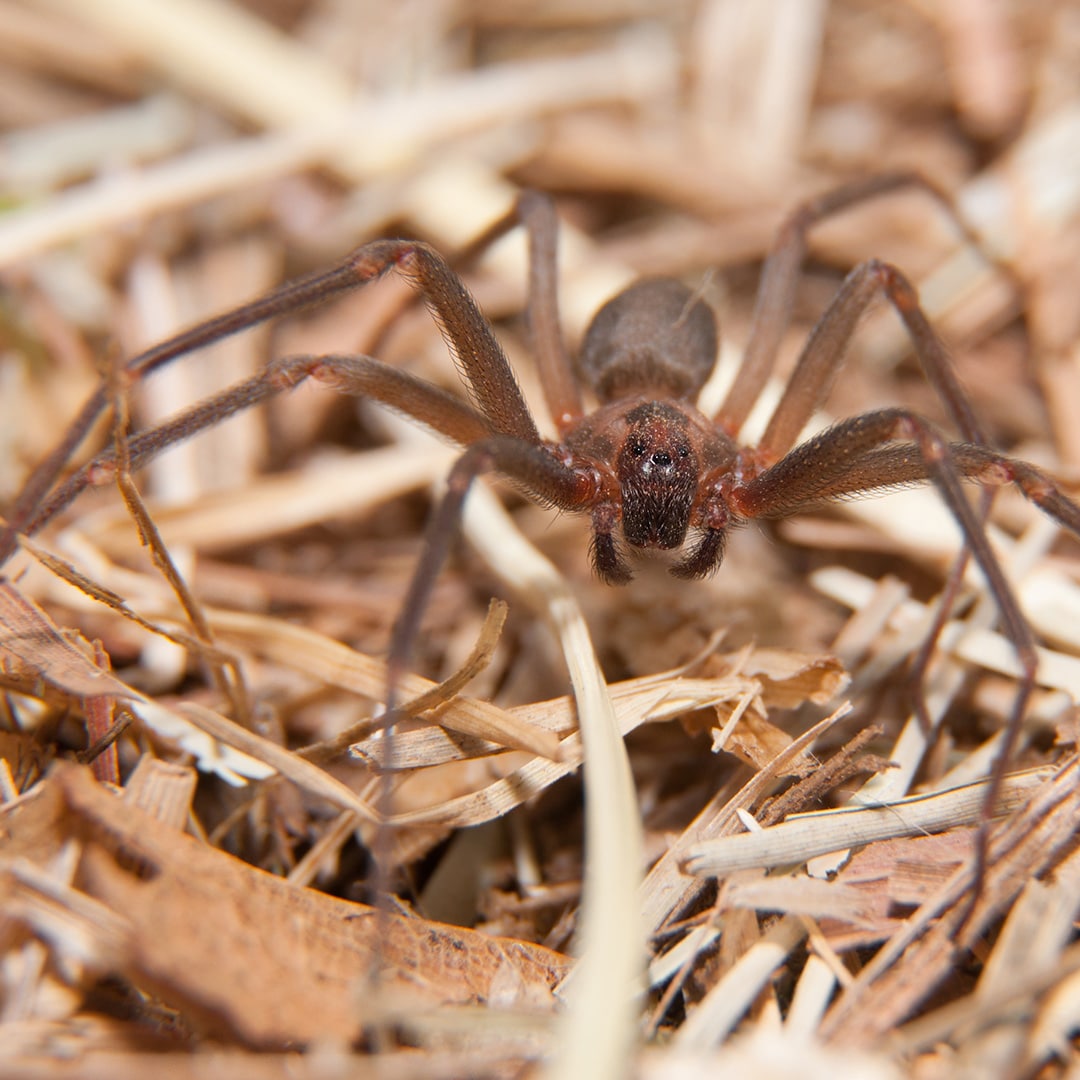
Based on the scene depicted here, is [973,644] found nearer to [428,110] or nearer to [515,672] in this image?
[515,672]

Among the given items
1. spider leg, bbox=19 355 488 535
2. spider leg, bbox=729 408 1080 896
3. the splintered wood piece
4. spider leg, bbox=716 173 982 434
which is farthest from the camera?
spider leg, bbox=716 173 982 434

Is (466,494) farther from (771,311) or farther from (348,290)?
(771,311)

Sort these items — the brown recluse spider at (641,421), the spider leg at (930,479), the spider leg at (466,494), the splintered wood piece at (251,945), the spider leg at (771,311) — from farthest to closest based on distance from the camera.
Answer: the spider leg at (771,311), the brown recluse spider at (641,421), the spider leg at (930,479), the spider leg at (466,494), the splintered wood piece at (251,945)

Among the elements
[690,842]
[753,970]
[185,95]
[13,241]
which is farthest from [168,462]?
[753,970]

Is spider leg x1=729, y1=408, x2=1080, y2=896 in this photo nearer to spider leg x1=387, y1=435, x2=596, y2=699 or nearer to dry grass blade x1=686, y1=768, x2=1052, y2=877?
dry grass blade x1=686, y1=768, x2=1052, y2=877

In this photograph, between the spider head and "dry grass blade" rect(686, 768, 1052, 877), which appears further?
the spider head

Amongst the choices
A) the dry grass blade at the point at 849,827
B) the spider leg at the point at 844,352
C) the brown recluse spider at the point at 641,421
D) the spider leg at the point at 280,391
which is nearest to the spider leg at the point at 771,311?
the brown recluse spider at the point at 641,421

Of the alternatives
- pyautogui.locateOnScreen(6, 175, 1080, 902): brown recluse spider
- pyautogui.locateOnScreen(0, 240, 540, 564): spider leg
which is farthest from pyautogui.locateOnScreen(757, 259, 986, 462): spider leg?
pyautogui.locateOnScreen(0, 240, 540, 564): spider leg

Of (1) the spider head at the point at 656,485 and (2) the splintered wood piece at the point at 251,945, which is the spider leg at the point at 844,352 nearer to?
(1) the spider head at the point at 656,485
